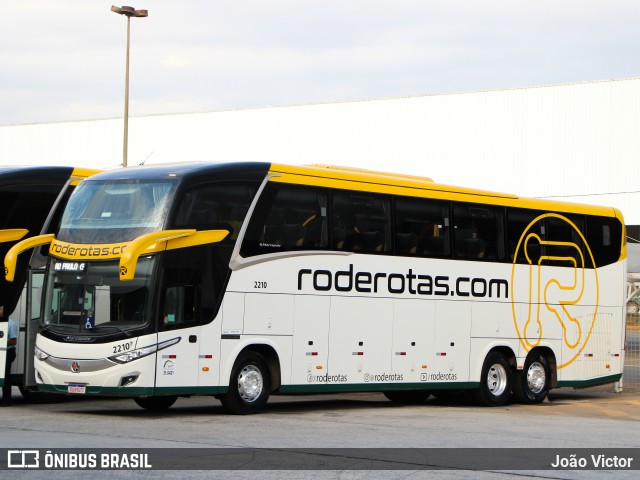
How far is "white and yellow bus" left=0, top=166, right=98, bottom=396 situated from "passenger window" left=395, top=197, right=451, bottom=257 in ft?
17.9

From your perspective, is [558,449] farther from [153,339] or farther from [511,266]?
[511,266]

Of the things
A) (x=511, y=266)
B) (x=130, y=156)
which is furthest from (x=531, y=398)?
(x=130, y=156)

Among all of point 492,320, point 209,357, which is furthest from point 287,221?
point 492,320

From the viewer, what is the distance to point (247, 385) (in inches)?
729

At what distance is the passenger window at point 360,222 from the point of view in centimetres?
1953

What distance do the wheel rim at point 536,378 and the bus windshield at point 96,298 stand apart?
9.01 meters

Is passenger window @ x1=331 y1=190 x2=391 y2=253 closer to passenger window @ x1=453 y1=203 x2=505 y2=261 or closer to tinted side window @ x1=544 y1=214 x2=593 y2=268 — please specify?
passenger window @ x1=453 y1=203 x2=505 y2=261

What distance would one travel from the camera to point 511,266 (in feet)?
74.2

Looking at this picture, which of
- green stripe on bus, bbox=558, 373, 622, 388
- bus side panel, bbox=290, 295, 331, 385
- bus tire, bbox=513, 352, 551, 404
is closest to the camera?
bus side panel, bbox=290, 295, 331, 385

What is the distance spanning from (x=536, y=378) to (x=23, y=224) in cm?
1015

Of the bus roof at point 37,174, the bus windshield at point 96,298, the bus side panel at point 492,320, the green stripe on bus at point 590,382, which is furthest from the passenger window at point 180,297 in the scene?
the green stripe on bus at point 590,382

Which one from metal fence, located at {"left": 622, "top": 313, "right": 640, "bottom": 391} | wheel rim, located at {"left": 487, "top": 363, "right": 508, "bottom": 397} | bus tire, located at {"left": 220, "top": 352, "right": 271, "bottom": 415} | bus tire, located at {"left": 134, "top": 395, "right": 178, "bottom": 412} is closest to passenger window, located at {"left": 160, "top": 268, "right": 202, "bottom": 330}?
bus tire, located at {"left": 220, "top": 352, "right": 271, "bottom": 415}

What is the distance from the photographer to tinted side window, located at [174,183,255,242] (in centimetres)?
1756

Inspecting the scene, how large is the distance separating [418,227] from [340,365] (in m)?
2.83
